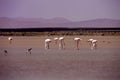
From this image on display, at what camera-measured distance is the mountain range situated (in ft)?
10.6

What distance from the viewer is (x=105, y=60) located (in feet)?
10.6

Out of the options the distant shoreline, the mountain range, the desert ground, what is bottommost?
the desert ground

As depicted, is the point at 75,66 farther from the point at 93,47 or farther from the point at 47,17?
the point at 47,17

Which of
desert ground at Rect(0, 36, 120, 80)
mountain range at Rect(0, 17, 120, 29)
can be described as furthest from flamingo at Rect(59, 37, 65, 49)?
mountain range at Rect(0, 17, 120, 29)

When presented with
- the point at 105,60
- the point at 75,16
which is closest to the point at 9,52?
the point at 75,16

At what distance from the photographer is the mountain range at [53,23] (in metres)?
3.22

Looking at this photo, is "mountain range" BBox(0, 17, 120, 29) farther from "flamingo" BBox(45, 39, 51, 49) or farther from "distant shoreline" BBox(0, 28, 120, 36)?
"flamingo" BBox(45, 39, 51, 49)

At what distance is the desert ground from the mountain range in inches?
4.5

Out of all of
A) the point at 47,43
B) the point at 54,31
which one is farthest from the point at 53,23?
the point at 47,43

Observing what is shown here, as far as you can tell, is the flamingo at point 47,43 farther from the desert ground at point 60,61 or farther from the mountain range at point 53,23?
the mountain range at point 53,23

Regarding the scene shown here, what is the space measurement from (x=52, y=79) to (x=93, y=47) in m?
0.51

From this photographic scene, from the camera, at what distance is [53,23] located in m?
3.27

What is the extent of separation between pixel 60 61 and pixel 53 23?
1.23 ft

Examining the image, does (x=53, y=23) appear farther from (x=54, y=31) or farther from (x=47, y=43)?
(x=47, y=43)
